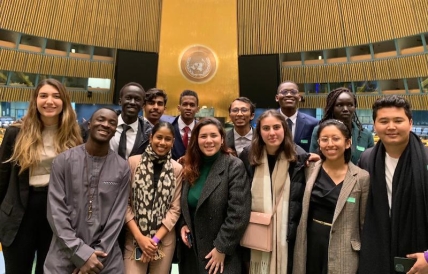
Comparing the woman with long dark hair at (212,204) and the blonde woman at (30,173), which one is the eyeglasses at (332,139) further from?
the blonde woman at (30,173)

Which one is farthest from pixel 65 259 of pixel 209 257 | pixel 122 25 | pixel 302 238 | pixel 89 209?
pixel 122 25

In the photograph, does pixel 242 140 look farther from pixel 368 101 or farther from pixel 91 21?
pixel 91 21

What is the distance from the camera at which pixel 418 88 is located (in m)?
13.3

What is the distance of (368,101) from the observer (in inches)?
562

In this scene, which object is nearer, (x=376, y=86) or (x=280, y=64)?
(x=376, y=86)

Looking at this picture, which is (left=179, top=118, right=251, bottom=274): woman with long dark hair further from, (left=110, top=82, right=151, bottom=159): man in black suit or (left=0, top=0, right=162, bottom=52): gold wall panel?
(left=0, top=0, right=162, bottom=52): gold wall panel

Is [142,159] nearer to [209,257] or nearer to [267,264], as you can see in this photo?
[209,257]

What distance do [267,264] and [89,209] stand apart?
4.34ft

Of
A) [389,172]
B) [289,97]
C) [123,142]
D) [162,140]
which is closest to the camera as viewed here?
[389,172]

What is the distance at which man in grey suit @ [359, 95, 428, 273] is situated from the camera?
1.93m

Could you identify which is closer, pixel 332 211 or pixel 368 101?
pixel 332 211

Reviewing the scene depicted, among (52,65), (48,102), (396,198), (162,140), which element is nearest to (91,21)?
(52,65)

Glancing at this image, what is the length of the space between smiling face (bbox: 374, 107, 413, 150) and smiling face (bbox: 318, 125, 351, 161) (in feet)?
0.90

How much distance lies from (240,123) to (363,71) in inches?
514
